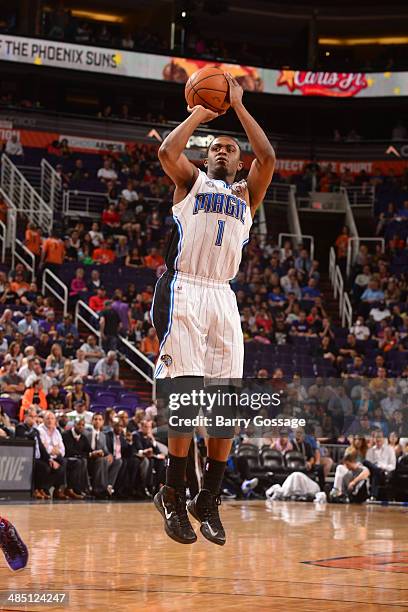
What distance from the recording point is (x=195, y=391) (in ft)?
19.6

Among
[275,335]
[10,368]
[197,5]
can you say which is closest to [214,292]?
[10,368]

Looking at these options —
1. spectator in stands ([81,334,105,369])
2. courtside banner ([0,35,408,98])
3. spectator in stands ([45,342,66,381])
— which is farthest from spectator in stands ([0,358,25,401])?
courtside banner ([0,35,408,98])

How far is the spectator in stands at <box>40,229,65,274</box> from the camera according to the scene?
21.3 metres

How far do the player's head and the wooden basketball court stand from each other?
2411 mm

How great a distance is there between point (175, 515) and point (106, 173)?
21532 millimetres

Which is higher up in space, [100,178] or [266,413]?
[100,178]

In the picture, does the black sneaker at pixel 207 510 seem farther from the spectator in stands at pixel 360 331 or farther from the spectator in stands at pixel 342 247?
the spectator in stands at pixel 342 247

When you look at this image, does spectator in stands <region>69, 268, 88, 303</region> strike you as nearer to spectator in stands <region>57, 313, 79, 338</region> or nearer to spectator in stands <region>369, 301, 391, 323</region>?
spectator in stands <region>57, 313, 79, 338</region>

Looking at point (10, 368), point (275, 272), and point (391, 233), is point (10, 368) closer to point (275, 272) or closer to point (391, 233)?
point (275, 272)

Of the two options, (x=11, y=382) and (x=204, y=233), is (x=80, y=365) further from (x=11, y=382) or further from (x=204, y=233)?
(x=204, y=233)

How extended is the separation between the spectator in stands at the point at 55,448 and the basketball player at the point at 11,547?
8645mm

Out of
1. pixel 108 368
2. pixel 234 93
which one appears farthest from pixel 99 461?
pixel 234 93

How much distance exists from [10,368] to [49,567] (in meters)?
9.72

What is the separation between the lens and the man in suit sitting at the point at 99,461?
1513 cm
